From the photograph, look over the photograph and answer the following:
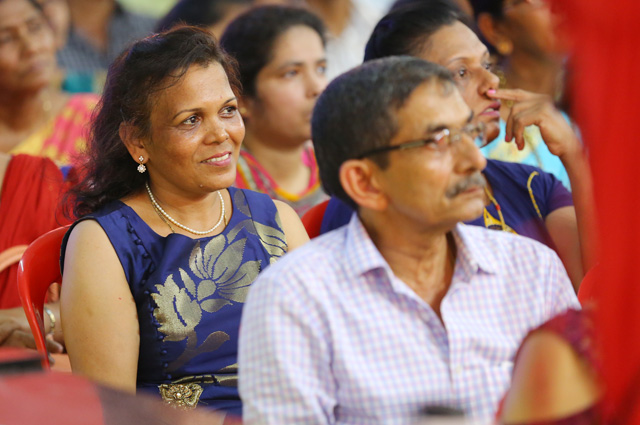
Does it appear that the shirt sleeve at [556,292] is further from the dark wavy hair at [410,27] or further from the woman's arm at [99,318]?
the dark wavy hair at [410,27]

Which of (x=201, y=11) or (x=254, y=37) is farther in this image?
(x=201, y=11)

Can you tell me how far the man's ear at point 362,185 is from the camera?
4.82 feet

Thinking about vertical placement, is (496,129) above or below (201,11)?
below

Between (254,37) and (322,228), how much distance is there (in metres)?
1.23

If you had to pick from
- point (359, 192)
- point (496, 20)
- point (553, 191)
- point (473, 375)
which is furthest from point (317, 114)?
point (496, 20)

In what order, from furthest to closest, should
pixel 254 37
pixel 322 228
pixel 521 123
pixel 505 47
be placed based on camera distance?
pixel 254 37 < pixel 505 47 < pixel 322 228 < pixel 521 123

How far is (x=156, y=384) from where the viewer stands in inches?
77.4

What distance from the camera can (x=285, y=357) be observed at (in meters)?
1.34

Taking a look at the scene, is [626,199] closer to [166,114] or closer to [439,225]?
[439,225]

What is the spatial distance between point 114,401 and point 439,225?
643 millimetres

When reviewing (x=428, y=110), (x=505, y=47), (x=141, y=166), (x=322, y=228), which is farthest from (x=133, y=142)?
(x=505, y=47)

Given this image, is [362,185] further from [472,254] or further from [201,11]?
[201,11]

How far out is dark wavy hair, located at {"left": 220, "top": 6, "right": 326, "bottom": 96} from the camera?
10.7 feet

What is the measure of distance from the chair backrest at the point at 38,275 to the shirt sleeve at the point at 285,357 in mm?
775
